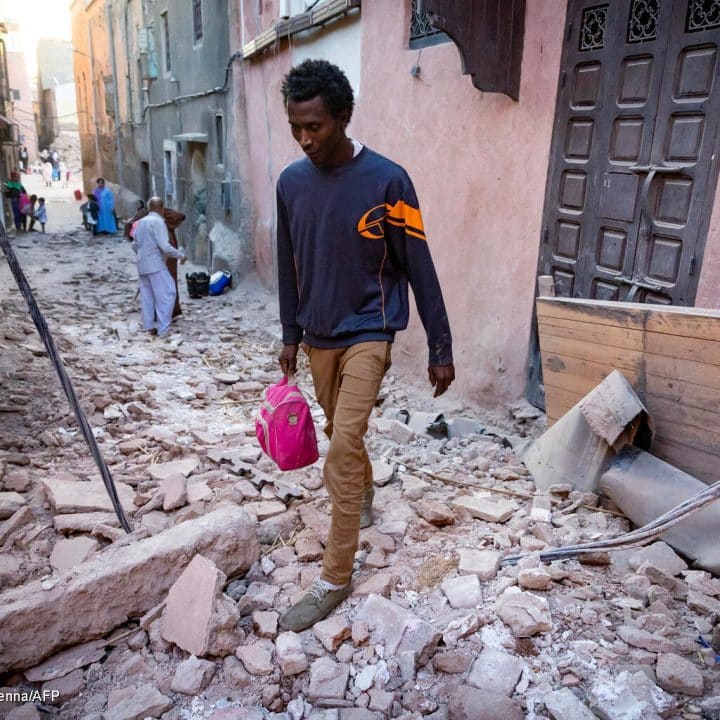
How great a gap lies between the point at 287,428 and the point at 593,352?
1.72 metres

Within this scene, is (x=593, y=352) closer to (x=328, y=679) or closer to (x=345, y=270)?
(x=345, y=270)

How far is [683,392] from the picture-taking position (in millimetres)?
3014

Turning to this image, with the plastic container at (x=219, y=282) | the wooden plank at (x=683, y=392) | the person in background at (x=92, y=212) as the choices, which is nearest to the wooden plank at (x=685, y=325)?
the wooden plank at (x=683, y=392)

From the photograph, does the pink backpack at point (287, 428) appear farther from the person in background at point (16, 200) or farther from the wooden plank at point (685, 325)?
the person in background at point (16, 200)

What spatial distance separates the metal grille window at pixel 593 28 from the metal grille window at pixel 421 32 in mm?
1521

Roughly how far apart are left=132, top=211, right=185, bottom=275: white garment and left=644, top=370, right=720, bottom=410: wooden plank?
6.91 meters

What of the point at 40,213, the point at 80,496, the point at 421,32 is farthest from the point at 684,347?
the point at 40,213

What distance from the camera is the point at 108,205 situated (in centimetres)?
2006

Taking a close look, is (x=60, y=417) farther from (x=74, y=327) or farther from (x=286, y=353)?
(x=74, y=327)

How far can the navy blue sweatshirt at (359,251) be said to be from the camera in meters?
2.42

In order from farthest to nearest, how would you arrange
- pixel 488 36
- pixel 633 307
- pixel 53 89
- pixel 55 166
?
1. pixel 53 89
2. pixel 55 166
3. pixel 488 36
4. pixel 633 307

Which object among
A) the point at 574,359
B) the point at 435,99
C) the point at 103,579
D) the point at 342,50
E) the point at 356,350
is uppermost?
the point at 342,50

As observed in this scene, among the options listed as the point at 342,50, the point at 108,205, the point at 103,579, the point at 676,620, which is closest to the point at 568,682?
the point at 676,620

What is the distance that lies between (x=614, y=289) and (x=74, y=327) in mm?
7184
